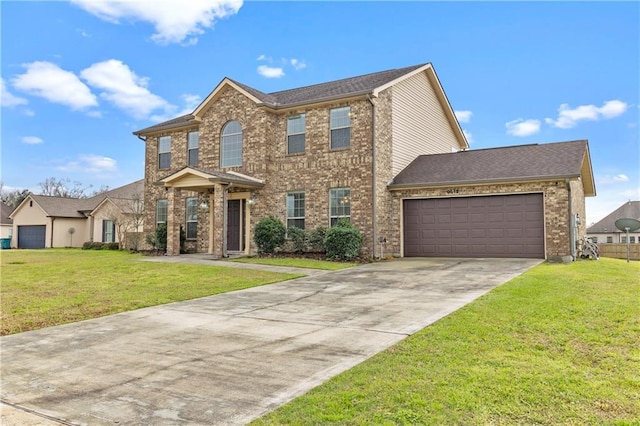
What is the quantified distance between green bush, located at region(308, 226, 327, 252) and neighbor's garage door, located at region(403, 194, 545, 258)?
3.45 m

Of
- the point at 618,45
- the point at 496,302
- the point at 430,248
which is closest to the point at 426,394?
the point at 496,302

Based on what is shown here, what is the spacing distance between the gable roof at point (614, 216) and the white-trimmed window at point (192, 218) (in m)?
45.5

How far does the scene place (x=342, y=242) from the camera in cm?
1577

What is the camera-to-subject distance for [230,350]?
18.4ft

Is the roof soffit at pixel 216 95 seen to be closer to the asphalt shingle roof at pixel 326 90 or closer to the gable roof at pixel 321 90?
the gable roof at pixel 321 90

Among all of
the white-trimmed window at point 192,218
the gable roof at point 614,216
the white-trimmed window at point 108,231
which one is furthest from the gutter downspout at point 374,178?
the gable roof at point 614,216

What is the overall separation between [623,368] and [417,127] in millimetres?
17131

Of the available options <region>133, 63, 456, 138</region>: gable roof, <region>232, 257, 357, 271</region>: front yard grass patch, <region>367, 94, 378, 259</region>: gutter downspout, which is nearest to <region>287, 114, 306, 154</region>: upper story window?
<region>133, 63, 456, 138</region>: gable roof

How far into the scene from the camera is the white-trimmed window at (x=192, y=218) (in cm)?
Result: 2059

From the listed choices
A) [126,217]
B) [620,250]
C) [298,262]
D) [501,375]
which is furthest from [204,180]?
[620,250]

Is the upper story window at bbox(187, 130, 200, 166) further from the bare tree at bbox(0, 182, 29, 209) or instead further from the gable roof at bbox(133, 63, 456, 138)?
the bare tree at bbox(0, 182, 29, 209)

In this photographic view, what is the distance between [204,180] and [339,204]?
5.44 meters

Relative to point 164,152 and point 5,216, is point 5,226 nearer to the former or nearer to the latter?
point 5,216

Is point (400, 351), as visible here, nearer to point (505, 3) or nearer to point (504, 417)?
point (504, 417)
